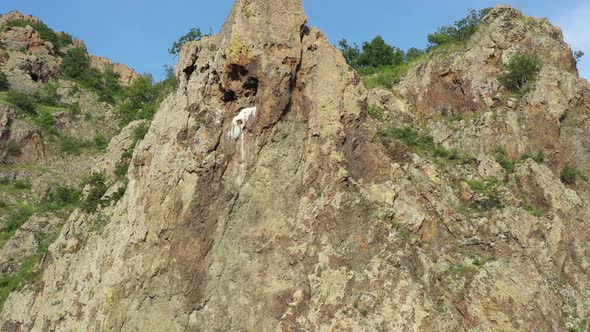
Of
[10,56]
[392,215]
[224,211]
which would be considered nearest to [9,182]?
[10,56]

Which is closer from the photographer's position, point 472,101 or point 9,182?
point 472,101

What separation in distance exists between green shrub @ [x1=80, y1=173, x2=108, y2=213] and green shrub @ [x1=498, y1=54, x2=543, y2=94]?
19.4 metres

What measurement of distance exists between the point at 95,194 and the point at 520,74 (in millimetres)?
20485

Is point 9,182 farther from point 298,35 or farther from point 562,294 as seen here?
point 562,294

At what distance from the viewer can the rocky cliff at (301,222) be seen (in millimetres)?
19844

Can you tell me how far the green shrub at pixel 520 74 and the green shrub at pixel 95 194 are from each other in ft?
63.8

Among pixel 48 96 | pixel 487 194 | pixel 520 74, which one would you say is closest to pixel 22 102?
pixel 48 96

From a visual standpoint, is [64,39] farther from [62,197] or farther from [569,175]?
[569,175]

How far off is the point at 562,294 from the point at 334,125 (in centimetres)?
1008

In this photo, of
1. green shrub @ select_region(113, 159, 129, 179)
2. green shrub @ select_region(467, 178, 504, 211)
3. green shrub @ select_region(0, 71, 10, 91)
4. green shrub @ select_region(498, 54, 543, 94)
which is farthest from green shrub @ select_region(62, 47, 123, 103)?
green shrub @ select_region(467, 178, 504, 211)

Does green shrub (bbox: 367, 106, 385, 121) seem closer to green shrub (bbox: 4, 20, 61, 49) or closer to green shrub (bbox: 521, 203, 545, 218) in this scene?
green shrub (bbox: 521, 203, 545, 218)

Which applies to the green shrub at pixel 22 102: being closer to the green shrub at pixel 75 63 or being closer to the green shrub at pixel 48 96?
the green shrub at pixel 48 96

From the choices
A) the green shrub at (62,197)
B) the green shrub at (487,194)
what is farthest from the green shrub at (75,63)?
the green shrub at (487,194)

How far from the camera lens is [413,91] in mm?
31172
